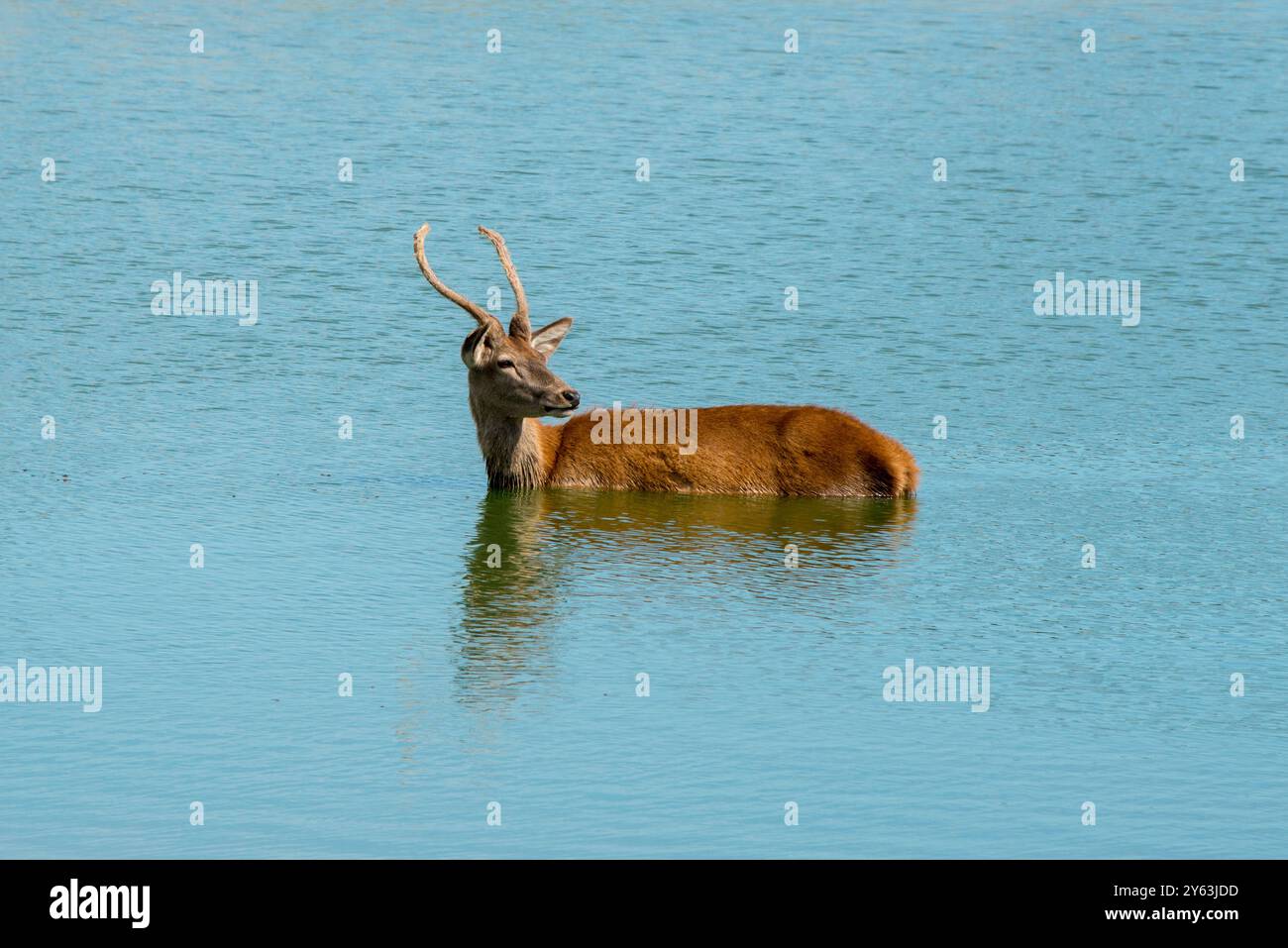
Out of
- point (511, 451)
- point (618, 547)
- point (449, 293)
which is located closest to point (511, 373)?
point (511, 451)

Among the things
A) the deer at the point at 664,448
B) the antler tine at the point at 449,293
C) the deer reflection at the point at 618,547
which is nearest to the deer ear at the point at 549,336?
the deer at the point at 664,448

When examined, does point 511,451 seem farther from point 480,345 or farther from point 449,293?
point 449,293

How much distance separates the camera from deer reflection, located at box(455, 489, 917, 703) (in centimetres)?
1000

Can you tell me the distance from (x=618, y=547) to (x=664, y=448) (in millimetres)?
1481

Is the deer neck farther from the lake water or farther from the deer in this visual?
the lake water

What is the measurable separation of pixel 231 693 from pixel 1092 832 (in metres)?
3.25

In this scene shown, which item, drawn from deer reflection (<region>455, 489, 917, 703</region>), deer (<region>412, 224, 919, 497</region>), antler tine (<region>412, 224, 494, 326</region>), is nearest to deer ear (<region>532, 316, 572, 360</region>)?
deer (<region>412, 224, 919, 497</region>)

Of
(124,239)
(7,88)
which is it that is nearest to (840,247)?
(124,239)

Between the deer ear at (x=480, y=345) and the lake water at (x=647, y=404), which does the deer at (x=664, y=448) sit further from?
the lake water at (x=647, y=404)

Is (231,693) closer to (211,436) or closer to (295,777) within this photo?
(295,777)

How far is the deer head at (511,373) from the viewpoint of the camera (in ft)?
41.9

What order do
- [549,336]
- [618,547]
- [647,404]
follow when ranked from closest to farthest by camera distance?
[618,547], [549,336], [647,404]

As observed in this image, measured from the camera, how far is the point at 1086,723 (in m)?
8.58

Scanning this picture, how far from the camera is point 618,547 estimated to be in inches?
460
